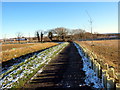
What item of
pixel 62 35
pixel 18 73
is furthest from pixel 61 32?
pixel 18 73

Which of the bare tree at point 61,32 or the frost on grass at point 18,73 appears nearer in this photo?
the frost on grass at point 18,73

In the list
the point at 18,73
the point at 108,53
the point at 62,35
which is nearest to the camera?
the point at 18,73

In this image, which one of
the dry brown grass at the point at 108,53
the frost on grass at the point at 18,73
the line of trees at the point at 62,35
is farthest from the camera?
the line of trees at the point at 62,35

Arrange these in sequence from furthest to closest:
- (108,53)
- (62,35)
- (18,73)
Answer: (62,35) → (108,53) → (18,73)

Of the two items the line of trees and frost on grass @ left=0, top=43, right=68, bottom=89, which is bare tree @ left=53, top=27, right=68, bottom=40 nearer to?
the line of trees

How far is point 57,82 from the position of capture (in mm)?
4988

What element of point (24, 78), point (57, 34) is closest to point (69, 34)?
point (57, 34)

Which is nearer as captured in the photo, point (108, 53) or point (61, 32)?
point (108, 53)

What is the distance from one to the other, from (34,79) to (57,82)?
1.32 m

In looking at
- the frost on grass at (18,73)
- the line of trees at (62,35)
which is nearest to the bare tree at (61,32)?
the line of trees at (62,35)

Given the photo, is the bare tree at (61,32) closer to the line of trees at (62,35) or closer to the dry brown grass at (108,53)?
the line of trees at (62,35)

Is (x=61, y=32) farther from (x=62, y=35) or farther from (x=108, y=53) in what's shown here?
(x=108, y=53)

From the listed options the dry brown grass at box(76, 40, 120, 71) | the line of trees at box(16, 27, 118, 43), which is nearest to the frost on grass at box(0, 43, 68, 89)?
the dry brown grass at box(76, 40, 120, 71)

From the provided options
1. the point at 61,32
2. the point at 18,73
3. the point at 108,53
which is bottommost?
the point at 18,73
